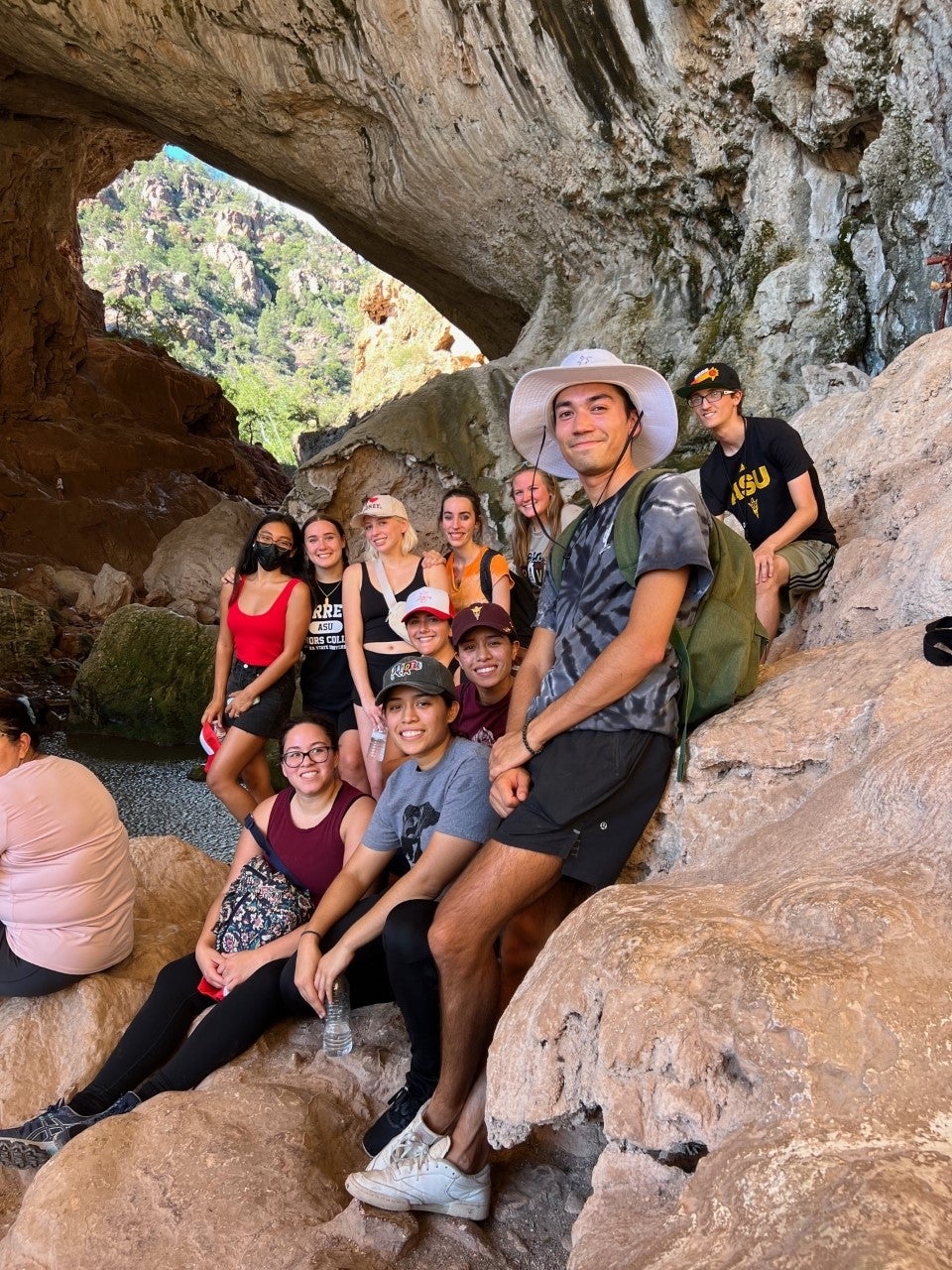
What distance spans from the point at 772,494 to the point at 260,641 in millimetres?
2173

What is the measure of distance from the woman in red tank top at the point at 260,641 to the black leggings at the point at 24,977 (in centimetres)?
103

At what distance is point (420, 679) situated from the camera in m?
2.83

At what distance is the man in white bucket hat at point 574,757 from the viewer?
2.30 meters

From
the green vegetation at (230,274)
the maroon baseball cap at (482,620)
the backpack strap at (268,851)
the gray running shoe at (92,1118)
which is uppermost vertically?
the green vegetation at (230,274)

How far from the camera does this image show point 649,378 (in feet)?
8.26

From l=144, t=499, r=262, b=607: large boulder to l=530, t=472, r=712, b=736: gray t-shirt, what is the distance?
12.0m

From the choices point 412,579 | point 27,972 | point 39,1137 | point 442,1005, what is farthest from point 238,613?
point 442,1005

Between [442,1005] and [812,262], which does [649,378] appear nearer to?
[442,1005]

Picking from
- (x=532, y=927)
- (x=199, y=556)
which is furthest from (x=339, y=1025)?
(x=199, y=556)

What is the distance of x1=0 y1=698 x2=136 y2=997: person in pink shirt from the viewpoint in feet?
10.7

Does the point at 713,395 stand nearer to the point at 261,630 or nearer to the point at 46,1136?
the point at 261,630

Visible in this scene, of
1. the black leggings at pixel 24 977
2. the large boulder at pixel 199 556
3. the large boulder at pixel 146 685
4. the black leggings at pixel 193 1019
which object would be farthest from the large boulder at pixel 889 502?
the large boulder at pixel 199 556

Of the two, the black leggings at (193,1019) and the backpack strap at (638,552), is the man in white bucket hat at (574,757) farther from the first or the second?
the black leggings at (193,1019)

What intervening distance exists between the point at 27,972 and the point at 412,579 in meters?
1.94
